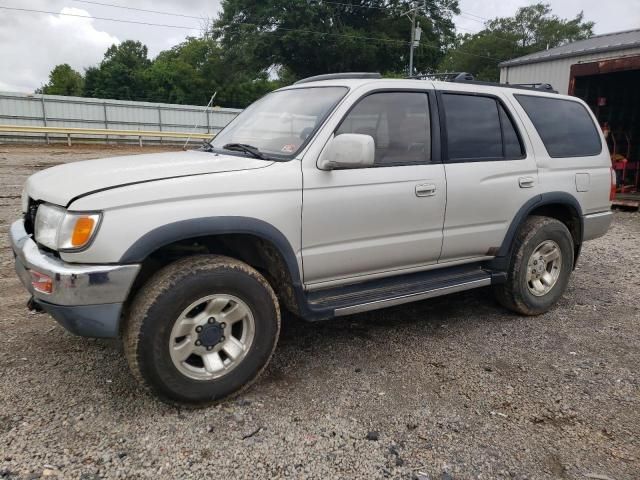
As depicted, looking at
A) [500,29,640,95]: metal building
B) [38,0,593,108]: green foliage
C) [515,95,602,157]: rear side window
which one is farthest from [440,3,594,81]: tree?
[515,95,602,157]: rear side window

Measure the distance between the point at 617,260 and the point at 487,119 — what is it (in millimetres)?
3742

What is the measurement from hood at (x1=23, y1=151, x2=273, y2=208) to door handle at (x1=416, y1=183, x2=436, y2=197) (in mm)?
1096

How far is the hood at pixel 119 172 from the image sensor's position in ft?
8.71

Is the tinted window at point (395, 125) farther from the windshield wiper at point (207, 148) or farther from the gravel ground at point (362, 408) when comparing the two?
the gravel ground at point (362, 408)

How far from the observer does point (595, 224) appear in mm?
4742

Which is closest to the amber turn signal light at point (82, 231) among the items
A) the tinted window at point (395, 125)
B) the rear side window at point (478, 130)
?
the tinted window at point (395, 125)

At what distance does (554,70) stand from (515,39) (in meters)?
56.2

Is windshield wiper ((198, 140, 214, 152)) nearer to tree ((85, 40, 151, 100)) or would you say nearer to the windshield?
the windshield

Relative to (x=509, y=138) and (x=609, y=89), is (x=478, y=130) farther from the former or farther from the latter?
(x=609, y=89)

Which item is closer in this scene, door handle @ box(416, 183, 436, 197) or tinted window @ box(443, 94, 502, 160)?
door handle @ box(416, 183, 436, 197)

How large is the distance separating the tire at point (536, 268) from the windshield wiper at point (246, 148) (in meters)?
2.31

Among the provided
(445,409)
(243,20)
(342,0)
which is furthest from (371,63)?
(445,409)

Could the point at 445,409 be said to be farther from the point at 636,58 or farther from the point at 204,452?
the point at 636,58

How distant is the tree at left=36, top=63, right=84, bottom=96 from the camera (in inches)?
2252
